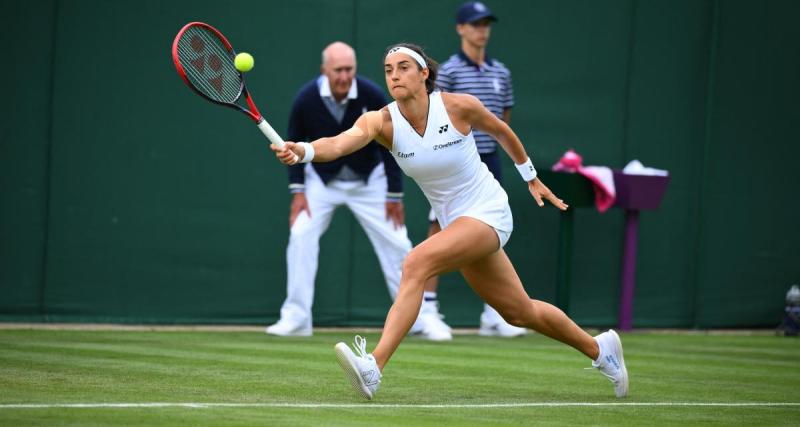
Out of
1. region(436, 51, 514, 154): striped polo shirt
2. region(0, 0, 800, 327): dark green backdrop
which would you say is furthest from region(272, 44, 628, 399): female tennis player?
region(0, 0, 800, 327): dark green backdrop

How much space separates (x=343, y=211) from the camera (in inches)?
456

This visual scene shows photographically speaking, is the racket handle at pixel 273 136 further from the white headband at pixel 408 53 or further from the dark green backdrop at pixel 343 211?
the dark green backdrop at pixel 343 211

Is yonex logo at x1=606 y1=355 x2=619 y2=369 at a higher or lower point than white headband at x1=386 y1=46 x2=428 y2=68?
lower

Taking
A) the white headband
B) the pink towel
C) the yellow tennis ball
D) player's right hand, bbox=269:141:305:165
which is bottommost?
the pink towel

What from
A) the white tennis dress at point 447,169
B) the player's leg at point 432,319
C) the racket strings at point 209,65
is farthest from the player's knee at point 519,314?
the player's leg at point 432,319

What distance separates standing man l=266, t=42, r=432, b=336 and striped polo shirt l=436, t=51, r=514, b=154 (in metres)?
0.75

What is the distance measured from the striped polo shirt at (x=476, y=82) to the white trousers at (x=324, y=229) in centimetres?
89

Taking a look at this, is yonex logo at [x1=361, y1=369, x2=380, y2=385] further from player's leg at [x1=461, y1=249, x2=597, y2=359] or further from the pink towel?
the pink towel

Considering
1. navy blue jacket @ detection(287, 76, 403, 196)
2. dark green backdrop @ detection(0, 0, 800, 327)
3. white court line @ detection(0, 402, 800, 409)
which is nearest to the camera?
white court line @ detection(0, 402, 800, 409)

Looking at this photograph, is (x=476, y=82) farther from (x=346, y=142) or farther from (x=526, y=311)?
(x=346, y=142)

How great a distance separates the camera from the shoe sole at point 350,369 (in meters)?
6.11

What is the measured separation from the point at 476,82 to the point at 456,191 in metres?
4.06

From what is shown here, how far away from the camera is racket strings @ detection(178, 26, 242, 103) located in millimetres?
6625

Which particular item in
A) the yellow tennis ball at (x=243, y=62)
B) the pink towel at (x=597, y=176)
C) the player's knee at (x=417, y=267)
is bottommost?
the player's knee at (x=417, y=267)
